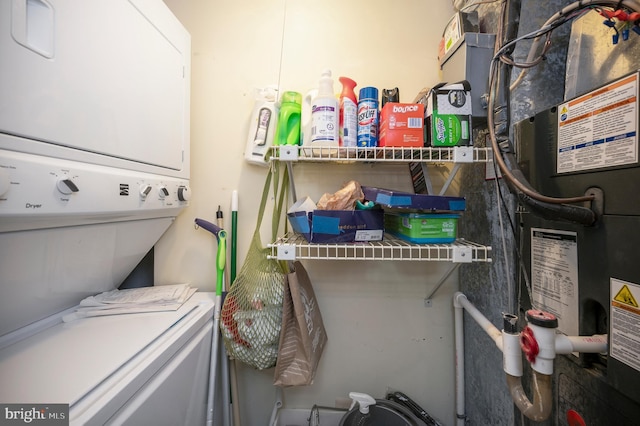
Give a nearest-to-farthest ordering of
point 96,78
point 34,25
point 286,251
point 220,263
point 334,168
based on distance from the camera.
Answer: point 34,25
point 96,78
point 286,251
point 220,263
point 334,168

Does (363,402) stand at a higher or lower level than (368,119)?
lower

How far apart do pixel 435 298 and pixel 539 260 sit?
1.98 ft

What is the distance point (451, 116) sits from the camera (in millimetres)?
859

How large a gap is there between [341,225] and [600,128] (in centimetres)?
64

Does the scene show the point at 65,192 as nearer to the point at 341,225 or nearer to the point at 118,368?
the point at 118,368

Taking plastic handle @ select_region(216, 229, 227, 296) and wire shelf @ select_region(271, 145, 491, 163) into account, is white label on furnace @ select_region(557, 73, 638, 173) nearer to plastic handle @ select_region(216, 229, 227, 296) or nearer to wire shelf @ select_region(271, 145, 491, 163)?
wire shelf @ select_region(271, 145, 491, 163)

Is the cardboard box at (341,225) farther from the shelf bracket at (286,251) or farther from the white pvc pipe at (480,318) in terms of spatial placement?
the white pvc pipe at (480,318)

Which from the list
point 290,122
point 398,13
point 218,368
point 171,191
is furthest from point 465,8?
point 218,368

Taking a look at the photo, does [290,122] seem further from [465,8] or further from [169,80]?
[465,8]

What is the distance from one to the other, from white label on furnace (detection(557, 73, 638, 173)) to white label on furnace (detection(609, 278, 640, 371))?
0.78 ft

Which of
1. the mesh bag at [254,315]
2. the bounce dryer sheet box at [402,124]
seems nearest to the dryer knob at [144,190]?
the mesh bag at [254,315]

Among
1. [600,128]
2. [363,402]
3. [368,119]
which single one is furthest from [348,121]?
[363,402]

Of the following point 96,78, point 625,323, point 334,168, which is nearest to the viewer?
point 625,323

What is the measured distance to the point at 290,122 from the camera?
1.01m
